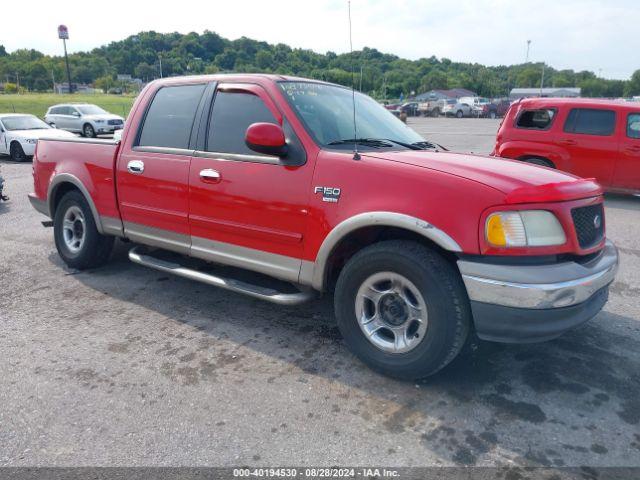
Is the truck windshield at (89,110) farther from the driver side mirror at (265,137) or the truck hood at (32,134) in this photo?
the driver side mirror at (265,137)

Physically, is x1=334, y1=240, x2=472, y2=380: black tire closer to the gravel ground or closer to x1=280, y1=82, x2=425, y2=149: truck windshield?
the gravel ground

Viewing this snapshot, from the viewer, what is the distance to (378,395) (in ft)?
10.1

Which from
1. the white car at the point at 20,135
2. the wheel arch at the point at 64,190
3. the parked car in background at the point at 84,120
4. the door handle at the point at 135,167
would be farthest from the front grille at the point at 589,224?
the parked car in background at the point at 84,120

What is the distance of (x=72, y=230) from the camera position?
17.9ft

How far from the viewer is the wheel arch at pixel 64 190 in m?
4.98

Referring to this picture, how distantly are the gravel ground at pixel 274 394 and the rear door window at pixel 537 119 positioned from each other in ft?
19.4

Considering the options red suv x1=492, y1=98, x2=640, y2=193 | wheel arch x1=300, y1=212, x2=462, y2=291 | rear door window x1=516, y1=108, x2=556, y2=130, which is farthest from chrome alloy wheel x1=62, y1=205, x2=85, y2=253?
rear door window x1=516, y1=108, x2=556, y2=130

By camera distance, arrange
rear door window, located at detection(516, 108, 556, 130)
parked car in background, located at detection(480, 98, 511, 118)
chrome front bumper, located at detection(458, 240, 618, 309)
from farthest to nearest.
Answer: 1. parked car in background, located at detection(480, 98, 511, 118)
2. rear door window, located at detection(516, 108, 556, 130)
3. chrome front bumper, located at detection(458, 240, 618, 309)

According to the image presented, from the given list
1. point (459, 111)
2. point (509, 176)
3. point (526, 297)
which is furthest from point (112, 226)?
point (459, 111)

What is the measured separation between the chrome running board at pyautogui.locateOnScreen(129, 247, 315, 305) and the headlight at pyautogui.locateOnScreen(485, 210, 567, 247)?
53.2 inches

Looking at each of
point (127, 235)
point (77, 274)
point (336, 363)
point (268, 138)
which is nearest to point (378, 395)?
point (336, 363)

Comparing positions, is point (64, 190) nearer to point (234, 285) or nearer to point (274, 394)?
point (234, 285)

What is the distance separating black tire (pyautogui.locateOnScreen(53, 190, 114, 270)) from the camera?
5161mm

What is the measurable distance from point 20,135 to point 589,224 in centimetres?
1680
